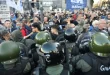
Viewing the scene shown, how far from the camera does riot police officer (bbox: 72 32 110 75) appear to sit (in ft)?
11.0

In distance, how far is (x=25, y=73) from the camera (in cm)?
370

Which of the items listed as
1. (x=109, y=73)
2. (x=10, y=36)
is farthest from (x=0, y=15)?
(x=109, y=73)

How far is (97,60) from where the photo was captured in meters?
3.40

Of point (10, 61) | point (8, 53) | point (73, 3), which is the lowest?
point (10, 61)

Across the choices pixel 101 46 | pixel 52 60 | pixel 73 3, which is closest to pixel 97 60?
pixel 101 46

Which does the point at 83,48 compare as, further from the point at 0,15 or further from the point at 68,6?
the point at 68,6

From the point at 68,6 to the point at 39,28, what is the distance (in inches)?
204

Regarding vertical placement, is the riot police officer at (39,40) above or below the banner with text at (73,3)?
below

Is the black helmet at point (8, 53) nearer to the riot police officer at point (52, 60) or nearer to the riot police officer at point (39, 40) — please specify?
the riot police officer at point (52, 60)

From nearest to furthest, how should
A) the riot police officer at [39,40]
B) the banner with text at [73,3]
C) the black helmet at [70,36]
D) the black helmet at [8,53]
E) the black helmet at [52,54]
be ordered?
the black helmet at [52,54] < the black helmet at [8,53] < the riot police officer at [39,40] < the black helmet at [70,36] < the banner with text at [73,3]

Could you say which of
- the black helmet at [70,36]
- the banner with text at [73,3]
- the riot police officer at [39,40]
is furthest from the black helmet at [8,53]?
the banner with text at [73,3]

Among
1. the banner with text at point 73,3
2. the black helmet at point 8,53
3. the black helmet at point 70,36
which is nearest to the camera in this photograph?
the black helmet at point 8,53

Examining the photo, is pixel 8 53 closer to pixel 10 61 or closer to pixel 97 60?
pixel 10 61

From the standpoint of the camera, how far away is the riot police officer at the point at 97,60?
133 inches
